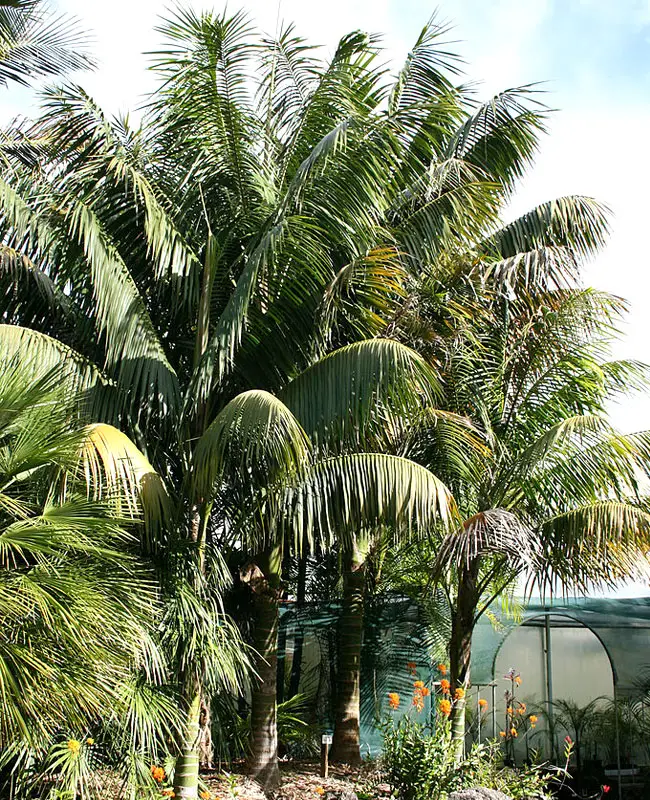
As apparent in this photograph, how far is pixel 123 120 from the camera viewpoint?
800 centimetres

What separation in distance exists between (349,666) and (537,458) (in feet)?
11.9

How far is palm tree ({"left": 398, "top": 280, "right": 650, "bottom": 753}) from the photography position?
773 cm

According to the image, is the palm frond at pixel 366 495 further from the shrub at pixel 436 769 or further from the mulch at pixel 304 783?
the mulch at pixel 304 783

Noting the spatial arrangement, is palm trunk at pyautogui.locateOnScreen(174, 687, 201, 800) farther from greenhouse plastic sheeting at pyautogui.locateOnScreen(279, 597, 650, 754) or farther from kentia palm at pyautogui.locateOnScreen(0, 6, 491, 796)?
greenhouse plastic sheeting at pyautogui.locateOnScreen(279, 597, 650, 754)

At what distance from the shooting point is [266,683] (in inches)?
336

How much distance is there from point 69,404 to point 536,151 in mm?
6325

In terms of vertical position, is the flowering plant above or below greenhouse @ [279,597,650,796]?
below

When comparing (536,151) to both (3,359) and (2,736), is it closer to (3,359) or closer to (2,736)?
(3,359)

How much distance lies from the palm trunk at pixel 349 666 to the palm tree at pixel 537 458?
1.13m

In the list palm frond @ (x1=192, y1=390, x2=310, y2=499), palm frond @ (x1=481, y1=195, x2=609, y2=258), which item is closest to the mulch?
palm frond @ (x1=192, y1=390, x2=310, y2=499)

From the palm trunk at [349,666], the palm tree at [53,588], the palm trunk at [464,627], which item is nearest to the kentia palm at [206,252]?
the palm tree at [53,588]

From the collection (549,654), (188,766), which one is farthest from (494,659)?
(188,766)

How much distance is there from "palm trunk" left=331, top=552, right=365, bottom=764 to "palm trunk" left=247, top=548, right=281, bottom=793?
1480 mm

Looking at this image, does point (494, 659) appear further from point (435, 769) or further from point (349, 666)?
point (435, 769)
